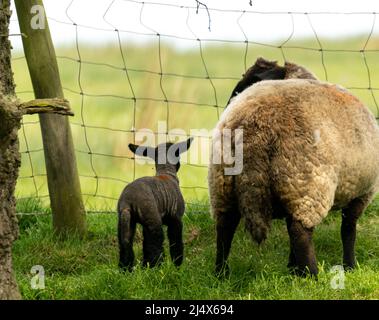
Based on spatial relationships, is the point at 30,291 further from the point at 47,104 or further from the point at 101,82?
the point at 101,82

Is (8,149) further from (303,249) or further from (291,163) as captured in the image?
(303,249)

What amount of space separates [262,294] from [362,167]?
1.38 meters

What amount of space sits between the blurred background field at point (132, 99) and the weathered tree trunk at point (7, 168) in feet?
10.1

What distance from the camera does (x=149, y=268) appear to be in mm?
6754

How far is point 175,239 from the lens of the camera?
7.35 m

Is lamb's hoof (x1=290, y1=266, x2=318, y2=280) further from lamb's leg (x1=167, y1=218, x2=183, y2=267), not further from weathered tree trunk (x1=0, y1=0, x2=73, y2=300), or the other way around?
weathered tree trunk (x1=0, y1=0, x2=73, y2=300)

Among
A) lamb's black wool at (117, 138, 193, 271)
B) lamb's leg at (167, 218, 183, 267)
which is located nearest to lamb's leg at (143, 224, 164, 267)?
lamb's black wool at (117, 138, 193, 271)

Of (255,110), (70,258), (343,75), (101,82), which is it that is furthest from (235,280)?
(343,75)

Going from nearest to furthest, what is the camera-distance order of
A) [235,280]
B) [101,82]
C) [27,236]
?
[235,280] → [27,236] → [101,82]

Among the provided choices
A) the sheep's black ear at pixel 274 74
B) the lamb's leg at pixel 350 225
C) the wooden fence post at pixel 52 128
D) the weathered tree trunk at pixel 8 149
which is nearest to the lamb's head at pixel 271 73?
the sheep's black ear at pixel 274 74

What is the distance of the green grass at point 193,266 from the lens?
623 cm

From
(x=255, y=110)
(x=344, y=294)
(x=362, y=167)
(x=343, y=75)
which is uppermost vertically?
(x=255, y=110)

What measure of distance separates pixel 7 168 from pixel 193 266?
202cm

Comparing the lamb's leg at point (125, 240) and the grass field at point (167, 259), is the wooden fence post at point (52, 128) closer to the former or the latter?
the grass field at point (167, 259)
